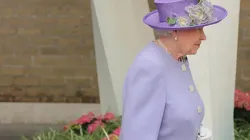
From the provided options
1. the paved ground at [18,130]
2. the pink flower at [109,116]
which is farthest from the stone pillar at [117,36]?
the paved ground at [18,130]

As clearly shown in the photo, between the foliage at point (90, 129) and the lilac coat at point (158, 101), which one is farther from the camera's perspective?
the foliage at point (90, 129)

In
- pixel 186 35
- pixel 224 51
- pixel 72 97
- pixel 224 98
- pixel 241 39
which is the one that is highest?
pixel 186 35

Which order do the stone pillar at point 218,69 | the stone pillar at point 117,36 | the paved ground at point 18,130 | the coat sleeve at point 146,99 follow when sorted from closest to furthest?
the coat sleeve at point 146,99 → the stone pillar at point 218,69 → the stone pillar at point 117,36 → the paved ground at point 18,130

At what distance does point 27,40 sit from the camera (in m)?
7.68

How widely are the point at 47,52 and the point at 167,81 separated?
4851 millimetres

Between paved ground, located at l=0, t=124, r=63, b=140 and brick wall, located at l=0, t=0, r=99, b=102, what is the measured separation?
1.93ft

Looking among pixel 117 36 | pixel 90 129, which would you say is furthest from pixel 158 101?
pixel 90 129

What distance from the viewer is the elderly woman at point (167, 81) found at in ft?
9.66

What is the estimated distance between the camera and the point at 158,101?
2.95 m

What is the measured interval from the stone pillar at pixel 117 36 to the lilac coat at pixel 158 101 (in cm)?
176

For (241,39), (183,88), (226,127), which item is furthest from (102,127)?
(241,39)

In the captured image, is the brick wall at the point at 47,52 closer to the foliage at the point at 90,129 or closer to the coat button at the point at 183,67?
the foliage at the point at 90,129

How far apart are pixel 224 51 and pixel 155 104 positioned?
1315 millimetres

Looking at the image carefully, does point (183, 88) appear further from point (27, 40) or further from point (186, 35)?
point (27, 40)
